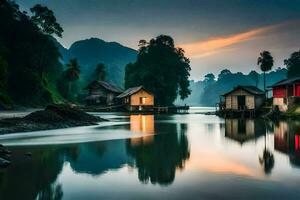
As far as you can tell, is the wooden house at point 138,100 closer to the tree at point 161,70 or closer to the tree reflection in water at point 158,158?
the tree at point 161,70

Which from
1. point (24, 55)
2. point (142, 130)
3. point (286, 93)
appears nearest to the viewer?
point (142, 130)

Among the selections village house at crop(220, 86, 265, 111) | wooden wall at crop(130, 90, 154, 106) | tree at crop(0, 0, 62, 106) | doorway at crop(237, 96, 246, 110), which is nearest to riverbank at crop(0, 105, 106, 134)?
tree at crop(0, 0, 62, 106)

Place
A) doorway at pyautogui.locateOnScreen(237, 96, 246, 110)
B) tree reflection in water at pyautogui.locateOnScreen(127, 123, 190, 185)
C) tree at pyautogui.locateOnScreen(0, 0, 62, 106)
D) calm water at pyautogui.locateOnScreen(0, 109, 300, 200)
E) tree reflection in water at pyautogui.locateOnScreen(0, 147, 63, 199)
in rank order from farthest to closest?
tree at pyautogui.locateOnScreen(0, 0, 62, 106) < doorway at pyautogui.locateOnScreen(237, 96, 246, 110) < tree reflection in water at pyautogui.locateOnScreen(127, 123, 190, 185) < calm water at pyautogui.locateOnScreen(0, 109, 300, 200) < tree reflection in water at pyautogui.locateOnScreen(0, 147, 63, 199)

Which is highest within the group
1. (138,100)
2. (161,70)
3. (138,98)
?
(161,70)

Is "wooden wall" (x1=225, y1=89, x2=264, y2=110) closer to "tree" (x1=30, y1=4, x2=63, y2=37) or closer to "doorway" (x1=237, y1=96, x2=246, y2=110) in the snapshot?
"doorway" (x1=237, y1=96, x2=246, y2=110)

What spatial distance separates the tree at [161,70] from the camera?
357 feet

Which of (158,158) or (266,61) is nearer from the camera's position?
Answer: (158,158)

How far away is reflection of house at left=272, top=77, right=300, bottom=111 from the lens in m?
60.1

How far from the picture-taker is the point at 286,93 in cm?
6212

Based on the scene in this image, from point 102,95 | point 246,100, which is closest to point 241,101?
point 246,100

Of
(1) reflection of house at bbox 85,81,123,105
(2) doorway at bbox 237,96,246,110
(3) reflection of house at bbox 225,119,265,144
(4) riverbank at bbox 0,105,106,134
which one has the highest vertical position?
(1) reflection of house at bbox 85,81,123,105

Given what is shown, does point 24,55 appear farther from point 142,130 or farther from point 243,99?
point 142,130

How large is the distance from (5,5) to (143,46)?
157 ft

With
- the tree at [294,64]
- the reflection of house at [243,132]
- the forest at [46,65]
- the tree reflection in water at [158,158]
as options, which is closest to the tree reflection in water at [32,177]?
Result: the tree reflection in water at [158,158]
